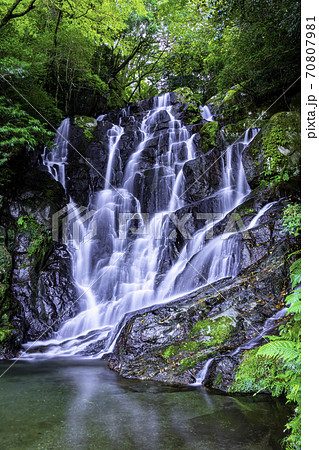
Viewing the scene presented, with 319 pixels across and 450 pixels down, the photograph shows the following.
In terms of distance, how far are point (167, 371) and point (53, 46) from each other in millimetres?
13392

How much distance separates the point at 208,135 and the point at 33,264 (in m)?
8.39

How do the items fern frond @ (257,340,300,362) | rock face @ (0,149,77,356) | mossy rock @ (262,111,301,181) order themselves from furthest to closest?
mossy rock @ (262,111,301,181)
rock face @ (0,149,77,356)
fern frond @ (257,340,300,362)

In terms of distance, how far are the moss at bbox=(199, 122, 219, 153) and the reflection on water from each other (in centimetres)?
989

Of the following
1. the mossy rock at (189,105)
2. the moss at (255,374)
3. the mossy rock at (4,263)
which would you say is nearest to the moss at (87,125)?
the mossy rock at (189,105)

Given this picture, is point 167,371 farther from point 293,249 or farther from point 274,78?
point 274,78

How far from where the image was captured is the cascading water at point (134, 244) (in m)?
7.49

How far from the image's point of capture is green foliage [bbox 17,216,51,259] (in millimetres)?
9297

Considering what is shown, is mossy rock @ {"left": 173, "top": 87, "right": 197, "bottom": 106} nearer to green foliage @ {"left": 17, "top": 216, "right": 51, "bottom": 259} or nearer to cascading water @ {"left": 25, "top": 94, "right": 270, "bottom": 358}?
cascading water @ {"left": 25, "top": 94, "right": 270, "bottom": 358}

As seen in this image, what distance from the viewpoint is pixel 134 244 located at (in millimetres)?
9984

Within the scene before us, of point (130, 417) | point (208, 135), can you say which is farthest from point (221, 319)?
point (208, 135)

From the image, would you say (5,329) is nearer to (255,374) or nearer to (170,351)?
(170,351)

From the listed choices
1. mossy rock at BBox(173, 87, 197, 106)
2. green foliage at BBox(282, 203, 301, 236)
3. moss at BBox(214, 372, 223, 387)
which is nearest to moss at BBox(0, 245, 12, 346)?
moss at BBox(214, 372, 223, 387)

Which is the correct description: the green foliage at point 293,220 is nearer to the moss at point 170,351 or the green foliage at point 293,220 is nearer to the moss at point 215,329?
the moss at point 215,329

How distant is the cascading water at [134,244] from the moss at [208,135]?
514 millimetres
